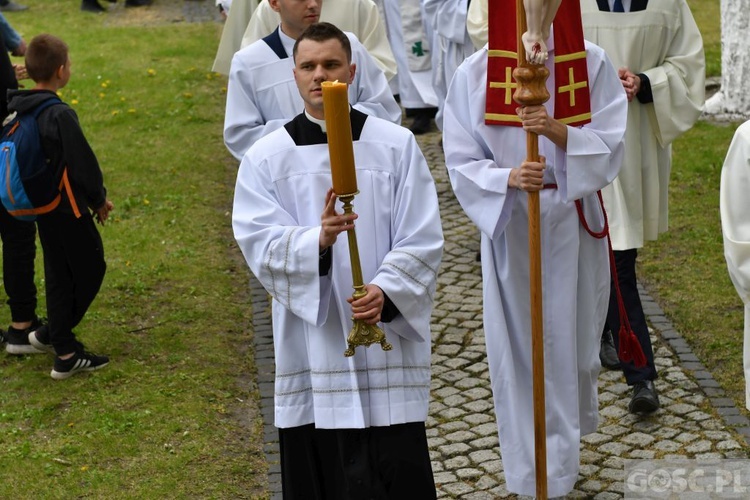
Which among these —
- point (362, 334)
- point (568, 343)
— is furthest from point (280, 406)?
point (568, 343)

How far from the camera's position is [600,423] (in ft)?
20.6

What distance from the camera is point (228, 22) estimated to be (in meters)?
8.60

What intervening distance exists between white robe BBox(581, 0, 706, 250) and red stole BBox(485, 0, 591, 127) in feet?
3.89

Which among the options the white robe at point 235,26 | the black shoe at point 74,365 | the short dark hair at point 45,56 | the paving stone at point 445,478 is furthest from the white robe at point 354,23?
the paving stone at point 445,478

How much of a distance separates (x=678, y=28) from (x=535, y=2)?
1.95 metres

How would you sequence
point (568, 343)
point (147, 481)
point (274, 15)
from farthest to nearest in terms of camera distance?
1. point (274, 15)
2. point (147, 481)
3. point (568, 343)

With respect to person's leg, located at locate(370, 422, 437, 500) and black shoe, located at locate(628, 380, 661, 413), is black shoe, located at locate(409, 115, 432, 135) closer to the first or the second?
black shoe, located at locate(628, 380, 661, 413)

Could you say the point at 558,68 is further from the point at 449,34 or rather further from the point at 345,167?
the point at 449,34

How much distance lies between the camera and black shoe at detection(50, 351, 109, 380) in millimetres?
7125

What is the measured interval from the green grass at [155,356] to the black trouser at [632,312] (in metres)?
1.91

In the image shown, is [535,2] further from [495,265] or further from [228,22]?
[228,22]

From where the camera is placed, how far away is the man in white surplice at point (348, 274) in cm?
454

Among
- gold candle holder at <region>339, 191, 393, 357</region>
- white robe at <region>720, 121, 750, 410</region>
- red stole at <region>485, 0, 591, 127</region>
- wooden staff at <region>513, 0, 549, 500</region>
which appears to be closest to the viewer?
gold candle holder at <region>339, 191, 393, 357</region>

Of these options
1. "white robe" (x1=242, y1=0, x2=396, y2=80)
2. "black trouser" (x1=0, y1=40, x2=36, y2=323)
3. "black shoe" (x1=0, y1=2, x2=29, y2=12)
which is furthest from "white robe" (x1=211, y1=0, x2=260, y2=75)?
"black shoe" (x1=0, y1=2, x2=29, y2=12)
